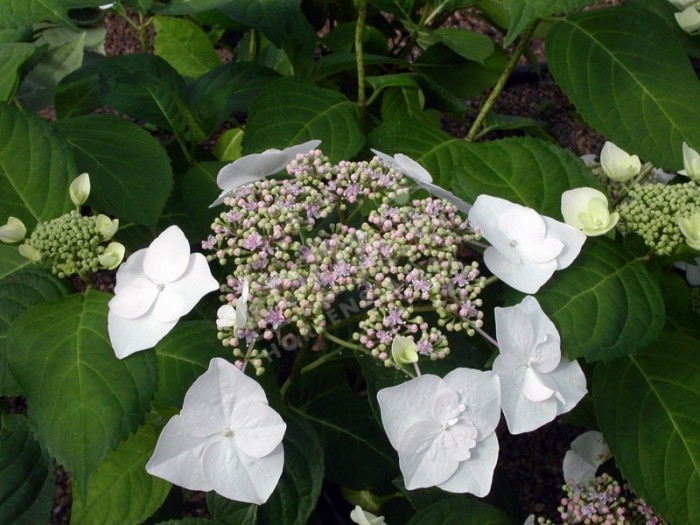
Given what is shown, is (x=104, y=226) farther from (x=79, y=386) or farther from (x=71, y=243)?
(x=79, y=386)

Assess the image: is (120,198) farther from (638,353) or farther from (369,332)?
(638,353)

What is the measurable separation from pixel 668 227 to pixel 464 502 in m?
0.43

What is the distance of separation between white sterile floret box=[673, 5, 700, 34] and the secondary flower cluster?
593mm

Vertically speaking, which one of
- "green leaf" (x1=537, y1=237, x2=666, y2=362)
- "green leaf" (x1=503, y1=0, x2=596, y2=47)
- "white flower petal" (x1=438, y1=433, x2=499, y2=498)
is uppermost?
"green leaf" (x1=503, y1=0, x2=596, y2=47)

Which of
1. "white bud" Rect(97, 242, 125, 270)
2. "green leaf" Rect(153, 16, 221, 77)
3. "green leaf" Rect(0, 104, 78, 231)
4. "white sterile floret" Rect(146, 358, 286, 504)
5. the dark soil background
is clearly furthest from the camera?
"green leaf" Rect(153, 16, 221, 77)

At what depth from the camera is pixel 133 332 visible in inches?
32.8

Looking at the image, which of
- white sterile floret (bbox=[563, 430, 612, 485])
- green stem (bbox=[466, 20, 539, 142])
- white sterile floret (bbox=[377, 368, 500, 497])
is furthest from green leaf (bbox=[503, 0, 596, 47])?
white sterile floret (bbox=[563, 430, 612, 485])

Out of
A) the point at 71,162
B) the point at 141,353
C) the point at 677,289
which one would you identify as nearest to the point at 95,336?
the point at 141,353

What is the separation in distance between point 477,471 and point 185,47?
5.08ft

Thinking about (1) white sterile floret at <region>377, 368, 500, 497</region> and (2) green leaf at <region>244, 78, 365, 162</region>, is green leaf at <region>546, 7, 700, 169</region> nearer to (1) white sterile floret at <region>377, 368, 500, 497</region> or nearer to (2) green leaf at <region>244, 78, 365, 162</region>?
(2) green leaf at <region>244, 78, 365, 162</region>

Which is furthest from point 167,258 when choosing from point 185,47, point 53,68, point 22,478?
point 185,47

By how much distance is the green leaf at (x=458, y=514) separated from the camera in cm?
99

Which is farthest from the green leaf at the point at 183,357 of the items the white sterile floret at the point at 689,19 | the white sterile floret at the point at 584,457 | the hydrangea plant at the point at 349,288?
the white sterile floret at the point at 689,19

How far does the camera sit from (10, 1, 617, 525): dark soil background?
5.32 ft
